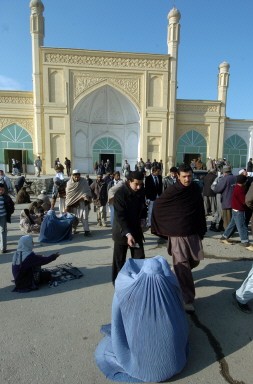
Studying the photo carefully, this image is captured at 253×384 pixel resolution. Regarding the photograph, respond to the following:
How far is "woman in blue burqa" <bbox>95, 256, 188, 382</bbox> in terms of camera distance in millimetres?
1990

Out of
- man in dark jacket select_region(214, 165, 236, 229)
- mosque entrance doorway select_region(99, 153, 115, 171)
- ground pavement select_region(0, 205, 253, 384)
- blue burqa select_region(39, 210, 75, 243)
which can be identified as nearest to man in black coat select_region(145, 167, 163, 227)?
man in dark jacket select_region(214, 165, 236, 229)

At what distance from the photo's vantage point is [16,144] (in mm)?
21859

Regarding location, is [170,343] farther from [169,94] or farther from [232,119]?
[232,119]

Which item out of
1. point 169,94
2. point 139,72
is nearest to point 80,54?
point 139,72

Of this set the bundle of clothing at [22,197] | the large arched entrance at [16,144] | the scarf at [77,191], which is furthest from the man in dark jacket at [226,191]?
Answer: the large arched entrance at [16,144]

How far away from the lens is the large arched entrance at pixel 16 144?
21.7 meters

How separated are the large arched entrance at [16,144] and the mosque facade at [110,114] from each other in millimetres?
76

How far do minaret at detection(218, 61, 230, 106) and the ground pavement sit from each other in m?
22.6

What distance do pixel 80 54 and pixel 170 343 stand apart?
22.5 m

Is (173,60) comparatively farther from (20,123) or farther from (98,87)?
(20,123)

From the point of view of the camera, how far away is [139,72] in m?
21.5

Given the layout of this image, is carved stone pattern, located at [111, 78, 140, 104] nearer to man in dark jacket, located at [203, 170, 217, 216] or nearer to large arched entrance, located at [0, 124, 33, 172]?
large arched entrance, located at [0, 124, 33, 172]

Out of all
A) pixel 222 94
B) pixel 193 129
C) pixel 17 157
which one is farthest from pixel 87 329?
pixel 222 94

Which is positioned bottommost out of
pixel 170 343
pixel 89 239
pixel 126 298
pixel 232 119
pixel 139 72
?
pixel 89 239
